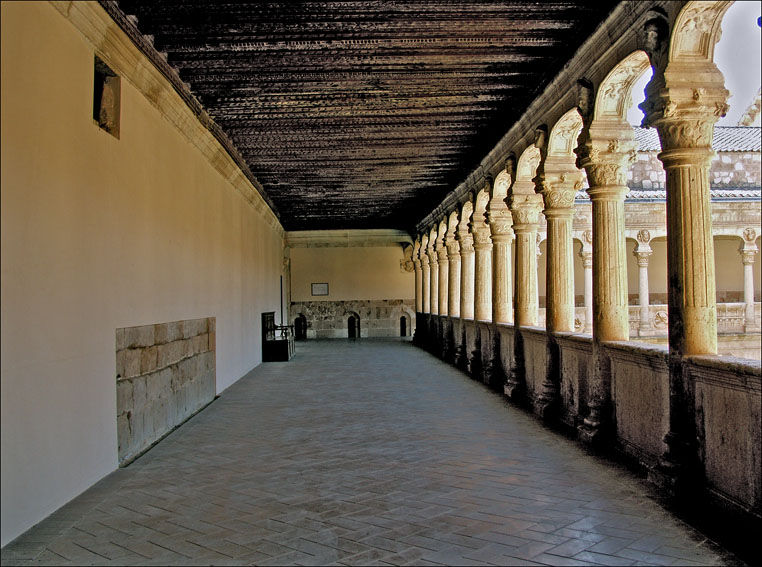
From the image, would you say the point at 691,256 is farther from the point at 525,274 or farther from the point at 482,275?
the point at 482,275

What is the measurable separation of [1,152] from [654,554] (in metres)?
4.03

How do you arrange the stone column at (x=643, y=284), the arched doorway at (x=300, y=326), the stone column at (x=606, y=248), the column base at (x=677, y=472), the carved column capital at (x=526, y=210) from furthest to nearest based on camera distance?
the arched doorway at (x=300, y=326)
the stone column at (x=643, y=284)
the carved column capital at (x=526, y=210)
the stone column at (x=606, y=248)
the column base at (x=677, y=472)

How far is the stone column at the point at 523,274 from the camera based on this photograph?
8.58 metres

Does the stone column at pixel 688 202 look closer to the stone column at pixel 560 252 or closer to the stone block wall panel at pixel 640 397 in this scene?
the stone block wall panel at pixel 640 397

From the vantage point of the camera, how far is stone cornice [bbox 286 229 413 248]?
22.8 metres

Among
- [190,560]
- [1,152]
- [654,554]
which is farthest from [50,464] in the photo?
[654,554]

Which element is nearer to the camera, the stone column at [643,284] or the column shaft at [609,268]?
the column shaft at [609,268]

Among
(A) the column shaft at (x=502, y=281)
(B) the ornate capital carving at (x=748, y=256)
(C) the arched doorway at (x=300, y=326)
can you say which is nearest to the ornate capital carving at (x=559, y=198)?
(A) the column shaft at (x=502, y=281)

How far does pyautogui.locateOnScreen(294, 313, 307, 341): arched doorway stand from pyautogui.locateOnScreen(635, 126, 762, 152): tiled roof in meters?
12.8

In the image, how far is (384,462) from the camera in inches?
209

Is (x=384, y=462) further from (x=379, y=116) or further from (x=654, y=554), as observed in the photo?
(x=379, y=116)

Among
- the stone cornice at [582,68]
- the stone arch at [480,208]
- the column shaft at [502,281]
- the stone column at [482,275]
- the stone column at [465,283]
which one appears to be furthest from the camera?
the stone column at [465,283]

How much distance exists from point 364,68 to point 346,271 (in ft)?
56.9

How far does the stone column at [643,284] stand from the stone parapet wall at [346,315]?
8.82 m
